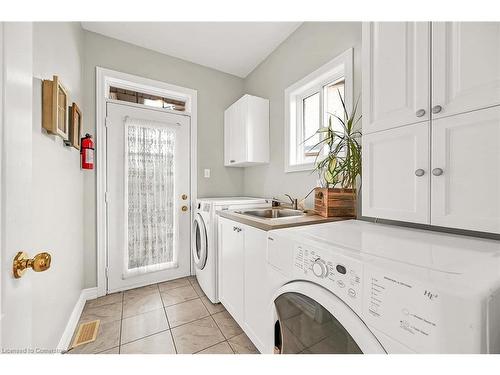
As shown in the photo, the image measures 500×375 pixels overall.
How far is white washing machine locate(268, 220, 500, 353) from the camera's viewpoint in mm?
462

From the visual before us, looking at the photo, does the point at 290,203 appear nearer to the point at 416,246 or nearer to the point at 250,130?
the point at 250,130

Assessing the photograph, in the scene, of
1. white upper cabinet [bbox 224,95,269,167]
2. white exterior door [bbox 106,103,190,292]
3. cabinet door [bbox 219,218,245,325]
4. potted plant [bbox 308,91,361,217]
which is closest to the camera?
potted plant [bbox 308,91,361,217]

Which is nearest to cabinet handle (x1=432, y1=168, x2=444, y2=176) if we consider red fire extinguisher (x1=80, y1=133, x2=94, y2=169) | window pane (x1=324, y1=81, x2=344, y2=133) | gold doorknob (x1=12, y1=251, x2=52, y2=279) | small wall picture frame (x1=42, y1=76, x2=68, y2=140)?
window pane (x1=324, y1=81, x2=344, y2=133)

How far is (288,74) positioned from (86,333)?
293 cm

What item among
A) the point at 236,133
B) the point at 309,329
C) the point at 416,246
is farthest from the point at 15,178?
the point at 236,133

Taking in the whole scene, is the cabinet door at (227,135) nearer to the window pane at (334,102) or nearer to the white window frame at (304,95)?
the white window frame at (304,95)

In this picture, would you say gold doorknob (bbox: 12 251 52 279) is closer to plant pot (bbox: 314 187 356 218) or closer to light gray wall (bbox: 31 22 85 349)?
light gray wall (bbox: 31 22 85 349)

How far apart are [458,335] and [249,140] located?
2.20m

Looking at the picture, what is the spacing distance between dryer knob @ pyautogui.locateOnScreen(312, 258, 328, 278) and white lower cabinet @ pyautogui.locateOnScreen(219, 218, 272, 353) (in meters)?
0.44

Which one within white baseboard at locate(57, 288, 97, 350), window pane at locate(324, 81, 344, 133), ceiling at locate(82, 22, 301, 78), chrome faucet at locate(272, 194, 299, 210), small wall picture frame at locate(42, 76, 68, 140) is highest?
ceiling at locate(82, 22, 301, 78)

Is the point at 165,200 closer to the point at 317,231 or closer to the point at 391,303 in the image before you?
the point at 317,231

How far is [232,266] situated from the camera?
1.65 m
